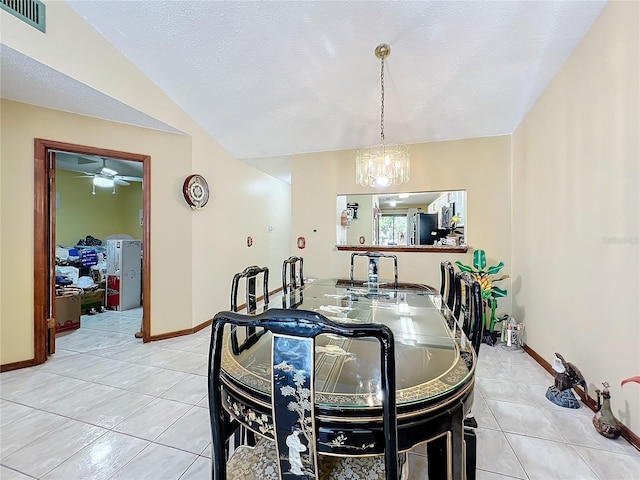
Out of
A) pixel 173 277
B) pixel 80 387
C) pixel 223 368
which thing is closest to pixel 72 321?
pixel 173 277

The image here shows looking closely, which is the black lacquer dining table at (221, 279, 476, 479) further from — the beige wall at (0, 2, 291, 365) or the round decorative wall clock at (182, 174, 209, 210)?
the round decorative wall clock at (182, 174, 209, 210)

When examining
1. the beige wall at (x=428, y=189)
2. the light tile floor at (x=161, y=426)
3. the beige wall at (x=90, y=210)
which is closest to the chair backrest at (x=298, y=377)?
the light tile floor at (x=161, y=426)

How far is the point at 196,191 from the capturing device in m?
3.67

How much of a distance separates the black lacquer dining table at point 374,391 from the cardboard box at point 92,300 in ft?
14.8

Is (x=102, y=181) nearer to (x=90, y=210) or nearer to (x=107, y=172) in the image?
(x=107, y=172)

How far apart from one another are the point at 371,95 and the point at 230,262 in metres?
3.08

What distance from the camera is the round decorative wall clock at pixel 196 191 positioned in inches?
140

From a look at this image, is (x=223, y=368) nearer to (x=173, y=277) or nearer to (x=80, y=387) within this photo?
(x=80, y=387)

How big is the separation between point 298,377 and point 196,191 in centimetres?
342

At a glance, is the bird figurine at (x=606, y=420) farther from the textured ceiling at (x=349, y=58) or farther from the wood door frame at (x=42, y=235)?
the wood door frame at (x=42, y=235)

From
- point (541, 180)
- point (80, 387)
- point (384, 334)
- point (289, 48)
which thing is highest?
point (289, 48)

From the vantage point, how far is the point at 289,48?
251 cm

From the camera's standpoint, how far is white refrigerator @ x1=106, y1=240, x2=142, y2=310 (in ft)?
15.4

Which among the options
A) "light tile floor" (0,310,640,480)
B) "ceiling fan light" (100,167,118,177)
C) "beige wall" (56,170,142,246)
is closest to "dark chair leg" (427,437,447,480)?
"light tile floor" (0,310,640,480)
